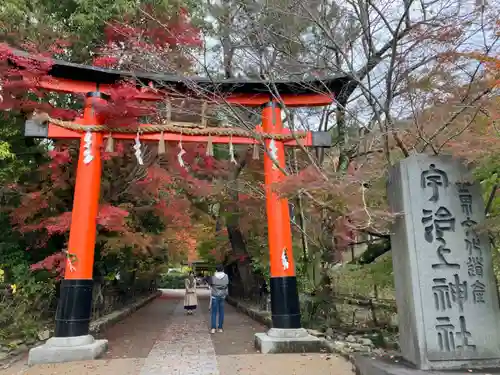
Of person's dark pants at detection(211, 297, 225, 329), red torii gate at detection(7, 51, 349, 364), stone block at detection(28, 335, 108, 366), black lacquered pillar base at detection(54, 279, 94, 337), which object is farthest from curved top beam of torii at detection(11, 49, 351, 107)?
stone block at detection(28, 335, 108, 366)

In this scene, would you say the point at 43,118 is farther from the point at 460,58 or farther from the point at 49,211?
the point at 460,58

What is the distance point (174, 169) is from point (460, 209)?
8362 millimetres

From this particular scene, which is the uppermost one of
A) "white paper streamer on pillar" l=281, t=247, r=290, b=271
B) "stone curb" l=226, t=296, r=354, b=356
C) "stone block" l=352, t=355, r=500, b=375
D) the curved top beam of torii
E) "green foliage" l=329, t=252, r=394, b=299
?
the curved top beam of torii

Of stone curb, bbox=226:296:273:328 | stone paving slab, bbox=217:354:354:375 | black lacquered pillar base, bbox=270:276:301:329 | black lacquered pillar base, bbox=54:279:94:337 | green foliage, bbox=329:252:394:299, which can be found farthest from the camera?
stone curb, bbox=226:296:273:328

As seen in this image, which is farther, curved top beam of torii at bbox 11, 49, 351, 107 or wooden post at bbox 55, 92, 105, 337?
curved top beam of torii at bbox 11, 49, 351, 107

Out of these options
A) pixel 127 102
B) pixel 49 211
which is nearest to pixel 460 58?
pixel 127 102

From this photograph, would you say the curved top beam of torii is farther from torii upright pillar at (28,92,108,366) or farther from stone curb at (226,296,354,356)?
stone curb at (226,296,354,356)

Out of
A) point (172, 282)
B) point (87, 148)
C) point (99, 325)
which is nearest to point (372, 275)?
point (87, 148)

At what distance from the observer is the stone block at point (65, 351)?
7242 mm

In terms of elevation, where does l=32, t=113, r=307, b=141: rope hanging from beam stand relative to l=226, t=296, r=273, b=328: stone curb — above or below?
above

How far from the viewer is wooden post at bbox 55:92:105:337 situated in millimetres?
7867

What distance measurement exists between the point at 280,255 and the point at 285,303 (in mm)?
1030

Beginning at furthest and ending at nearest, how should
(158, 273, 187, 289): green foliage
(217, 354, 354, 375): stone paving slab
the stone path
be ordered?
(158, 273, 187, 289): green foliage, the stone path, (217, 354, 354, 375): stone paving slab

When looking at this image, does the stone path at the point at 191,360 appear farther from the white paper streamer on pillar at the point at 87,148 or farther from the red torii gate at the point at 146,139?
the white paper streamer on pillar at the point at 87,148
